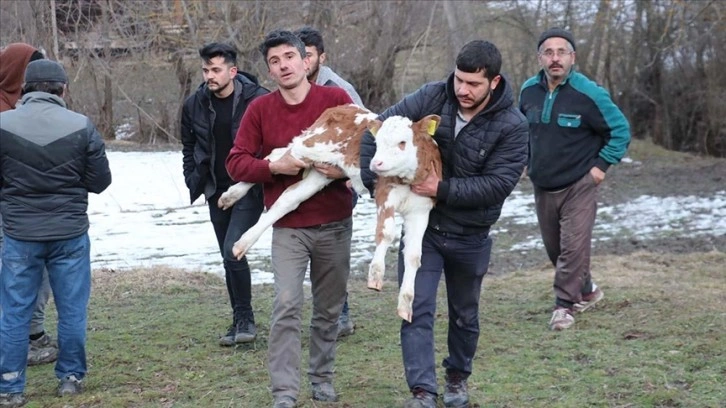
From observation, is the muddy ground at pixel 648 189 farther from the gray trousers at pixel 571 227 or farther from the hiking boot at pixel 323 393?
the hiking boot at pixel 323 393

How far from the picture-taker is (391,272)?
34.9 ft

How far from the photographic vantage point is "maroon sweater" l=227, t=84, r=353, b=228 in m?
5.20

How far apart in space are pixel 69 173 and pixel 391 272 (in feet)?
18.4

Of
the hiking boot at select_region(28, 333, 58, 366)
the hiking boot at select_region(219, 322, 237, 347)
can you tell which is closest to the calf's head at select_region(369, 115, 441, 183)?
the hiking boot at select_region(219, 322, 237, 347)

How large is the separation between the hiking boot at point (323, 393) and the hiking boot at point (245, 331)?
1511mm

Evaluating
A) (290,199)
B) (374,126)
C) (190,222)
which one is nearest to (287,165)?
(290,199)

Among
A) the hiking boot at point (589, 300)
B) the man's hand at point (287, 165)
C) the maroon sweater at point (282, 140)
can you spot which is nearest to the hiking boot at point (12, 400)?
the maroon sweater at point (282, 140)

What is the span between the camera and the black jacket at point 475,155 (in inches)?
192

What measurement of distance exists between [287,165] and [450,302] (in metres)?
1.20

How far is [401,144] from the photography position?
4.75 m

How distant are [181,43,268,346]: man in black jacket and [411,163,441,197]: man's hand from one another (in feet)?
6.28

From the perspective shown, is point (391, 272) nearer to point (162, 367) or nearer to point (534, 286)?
point (534, 286)

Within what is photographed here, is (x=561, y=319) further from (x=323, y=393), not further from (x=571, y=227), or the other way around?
(x=323, y=393)

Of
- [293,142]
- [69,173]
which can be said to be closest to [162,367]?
[69,173]
